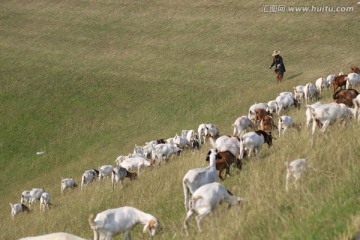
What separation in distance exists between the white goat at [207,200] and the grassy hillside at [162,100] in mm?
171

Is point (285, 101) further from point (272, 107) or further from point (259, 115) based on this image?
point (259, 115)

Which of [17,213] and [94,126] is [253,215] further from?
[94,126]

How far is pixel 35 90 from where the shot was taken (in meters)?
40.6

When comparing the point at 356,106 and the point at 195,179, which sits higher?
the point at 195,179

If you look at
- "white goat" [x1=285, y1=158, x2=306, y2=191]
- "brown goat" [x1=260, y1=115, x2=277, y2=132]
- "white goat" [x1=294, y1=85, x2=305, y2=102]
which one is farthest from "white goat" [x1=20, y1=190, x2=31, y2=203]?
"white goat" [x1=285, y1=158, x2=306, y2=191]

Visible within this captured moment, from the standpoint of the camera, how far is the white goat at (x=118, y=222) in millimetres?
9523

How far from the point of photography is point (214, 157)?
1201 cm

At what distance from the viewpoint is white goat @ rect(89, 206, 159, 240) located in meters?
9.52

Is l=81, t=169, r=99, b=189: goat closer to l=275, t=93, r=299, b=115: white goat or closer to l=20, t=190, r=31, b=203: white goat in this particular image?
l=20, t=190, r=31, b=203: white goat

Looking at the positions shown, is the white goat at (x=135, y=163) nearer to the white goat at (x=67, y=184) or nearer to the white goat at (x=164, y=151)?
the white goat at (x=164, y=151)

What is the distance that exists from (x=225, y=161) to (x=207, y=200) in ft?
13.7

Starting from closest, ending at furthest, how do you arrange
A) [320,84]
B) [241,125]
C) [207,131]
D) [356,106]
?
[356,106]
[241,125]
[207,131]
[320,84]

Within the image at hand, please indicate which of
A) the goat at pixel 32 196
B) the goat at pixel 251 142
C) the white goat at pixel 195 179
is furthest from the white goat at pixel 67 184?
the white goat at pixel 195 179

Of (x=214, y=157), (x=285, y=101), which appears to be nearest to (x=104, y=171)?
(x=285, y=101)
